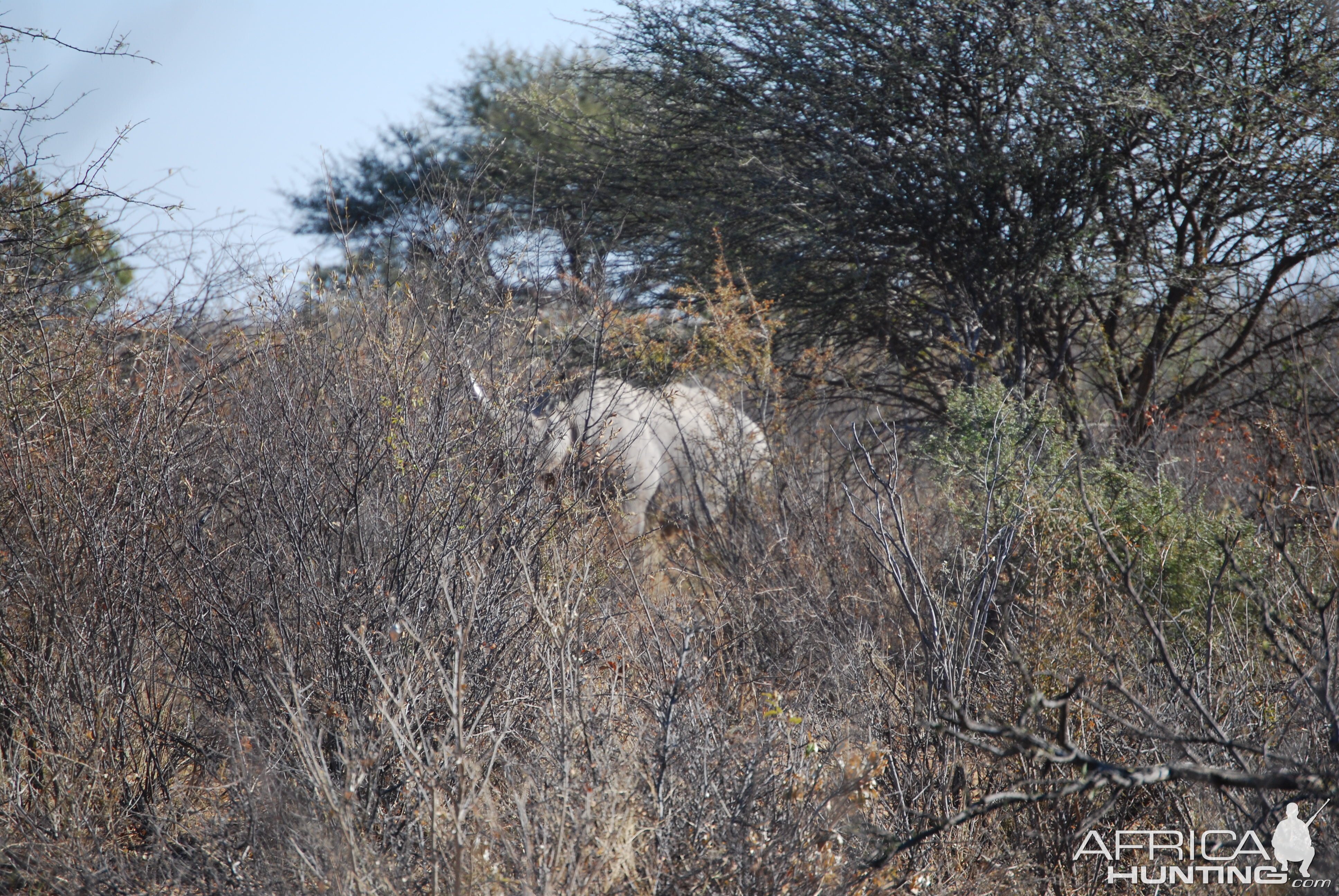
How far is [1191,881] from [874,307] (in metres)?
6.60

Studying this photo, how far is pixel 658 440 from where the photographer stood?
25.3ft

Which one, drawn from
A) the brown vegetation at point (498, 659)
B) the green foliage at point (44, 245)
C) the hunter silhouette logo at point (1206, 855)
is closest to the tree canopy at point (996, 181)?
the green foliage at point (44, 245)

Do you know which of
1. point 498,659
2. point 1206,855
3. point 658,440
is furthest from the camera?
point 658,440

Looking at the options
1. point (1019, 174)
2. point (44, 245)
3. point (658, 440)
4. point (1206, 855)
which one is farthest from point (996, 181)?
point (44, 245)

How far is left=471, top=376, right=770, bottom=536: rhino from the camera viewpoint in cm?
514

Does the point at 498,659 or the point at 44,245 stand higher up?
the point at 44,245

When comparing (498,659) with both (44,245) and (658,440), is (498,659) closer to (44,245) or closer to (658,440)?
(44,245)

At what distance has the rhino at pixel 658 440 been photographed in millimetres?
5137

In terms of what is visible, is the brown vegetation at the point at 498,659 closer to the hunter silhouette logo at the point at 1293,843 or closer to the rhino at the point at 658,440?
the hunter silhouette logo at the point at 1293,843

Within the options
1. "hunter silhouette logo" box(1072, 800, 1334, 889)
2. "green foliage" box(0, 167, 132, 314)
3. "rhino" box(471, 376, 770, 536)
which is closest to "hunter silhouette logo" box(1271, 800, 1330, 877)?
"hunter silhouette logo" box(1072, 800, 1334, 889)

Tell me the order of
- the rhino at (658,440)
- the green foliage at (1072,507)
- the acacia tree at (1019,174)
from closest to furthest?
the green foliage at (1072,507) < the rhino at (658,440) < the acacia tree at (1019,174)

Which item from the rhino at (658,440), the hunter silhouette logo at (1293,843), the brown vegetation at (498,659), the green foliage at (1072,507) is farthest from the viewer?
the rhino at (658,440)

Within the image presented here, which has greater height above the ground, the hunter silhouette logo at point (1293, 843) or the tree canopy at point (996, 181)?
the tree canopy at point (996, 181)

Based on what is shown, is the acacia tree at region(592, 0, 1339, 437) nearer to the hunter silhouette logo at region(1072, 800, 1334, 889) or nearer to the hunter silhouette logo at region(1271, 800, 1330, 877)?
the hunter silhouette logo at region(1072, 800, 1334, 889)
